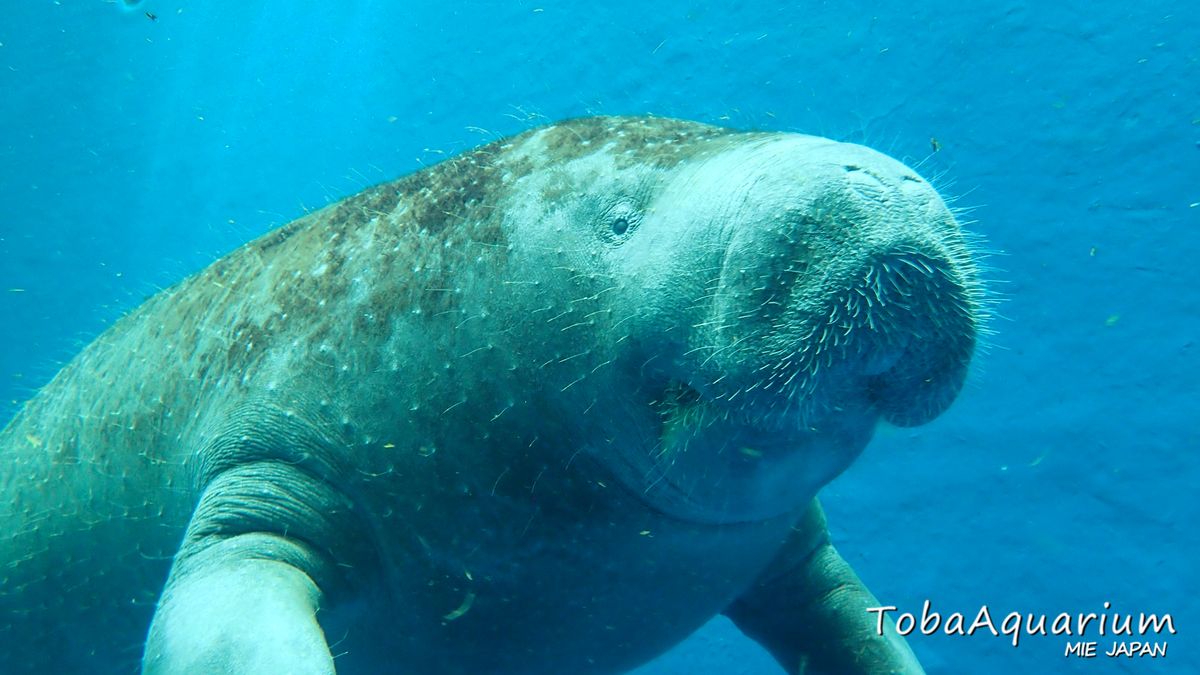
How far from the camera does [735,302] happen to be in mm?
2283

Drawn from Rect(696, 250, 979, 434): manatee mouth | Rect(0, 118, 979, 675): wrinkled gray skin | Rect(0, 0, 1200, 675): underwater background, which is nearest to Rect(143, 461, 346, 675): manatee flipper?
Rect(0, 118, 979, 675): wrinkled gray skin

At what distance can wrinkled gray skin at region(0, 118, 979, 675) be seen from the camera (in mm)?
2273

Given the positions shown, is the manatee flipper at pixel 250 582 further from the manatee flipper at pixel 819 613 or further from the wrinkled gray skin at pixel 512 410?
the manatee flipper at pixel 819 613

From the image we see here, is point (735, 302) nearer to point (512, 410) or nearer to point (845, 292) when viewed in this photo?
point (845, 292)

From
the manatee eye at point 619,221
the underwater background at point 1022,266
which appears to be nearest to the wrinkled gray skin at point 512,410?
the manatee eye at point 619,221

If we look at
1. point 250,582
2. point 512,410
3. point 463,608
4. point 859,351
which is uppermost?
point 512,410

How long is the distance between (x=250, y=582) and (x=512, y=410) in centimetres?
99

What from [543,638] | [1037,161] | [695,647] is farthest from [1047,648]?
[543,638]

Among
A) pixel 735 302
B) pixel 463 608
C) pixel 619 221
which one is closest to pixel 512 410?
pixel 619 221

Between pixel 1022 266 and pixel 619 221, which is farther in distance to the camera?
pixel 1022 266

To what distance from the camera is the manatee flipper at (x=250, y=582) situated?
7.59 ft

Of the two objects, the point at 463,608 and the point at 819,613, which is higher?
the point at 819,613

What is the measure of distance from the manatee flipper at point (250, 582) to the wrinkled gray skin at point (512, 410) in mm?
11

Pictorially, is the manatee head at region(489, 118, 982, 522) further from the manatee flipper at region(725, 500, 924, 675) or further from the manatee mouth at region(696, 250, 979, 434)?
the manatee flipper at region(725, 500, 924, 675)
